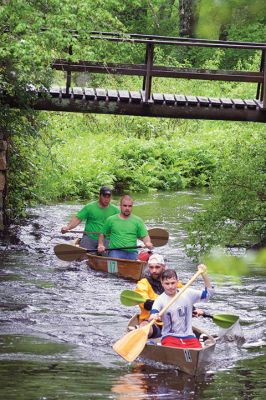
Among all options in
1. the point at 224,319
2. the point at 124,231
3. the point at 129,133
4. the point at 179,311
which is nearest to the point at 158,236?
the point at 124,231

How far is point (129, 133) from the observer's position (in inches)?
1379

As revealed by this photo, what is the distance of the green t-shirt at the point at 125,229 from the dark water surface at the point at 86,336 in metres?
0.73

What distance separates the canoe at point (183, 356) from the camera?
1118 cm

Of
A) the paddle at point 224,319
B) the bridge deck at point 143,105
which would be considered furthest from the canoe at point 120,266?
the paddle at point 224,319

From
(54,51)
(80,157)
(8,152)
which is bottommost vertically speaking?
(80,157)

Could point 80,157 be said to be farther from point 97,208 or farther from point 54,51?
point 54,51

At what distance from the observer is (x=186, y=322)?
11.7 m

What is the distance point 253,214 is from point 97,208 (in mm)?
2907

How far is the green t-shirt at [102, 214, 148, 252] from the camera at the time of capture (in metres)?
17.4

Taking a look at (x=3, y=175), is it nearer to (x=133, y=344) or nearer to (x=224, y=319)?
(x=224, y=319)

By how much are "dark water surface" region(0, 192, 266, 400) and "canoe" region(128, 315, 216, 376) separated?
0.30 ft

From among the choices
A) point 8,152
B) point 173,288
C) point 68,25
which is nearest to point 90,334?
point 173,288

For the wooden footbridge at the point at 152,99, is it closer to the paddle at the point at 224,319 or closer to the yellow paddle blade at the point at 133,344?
the paddle at the point at 224,319

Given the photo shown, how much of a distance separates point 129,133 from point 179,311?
23.7 m
